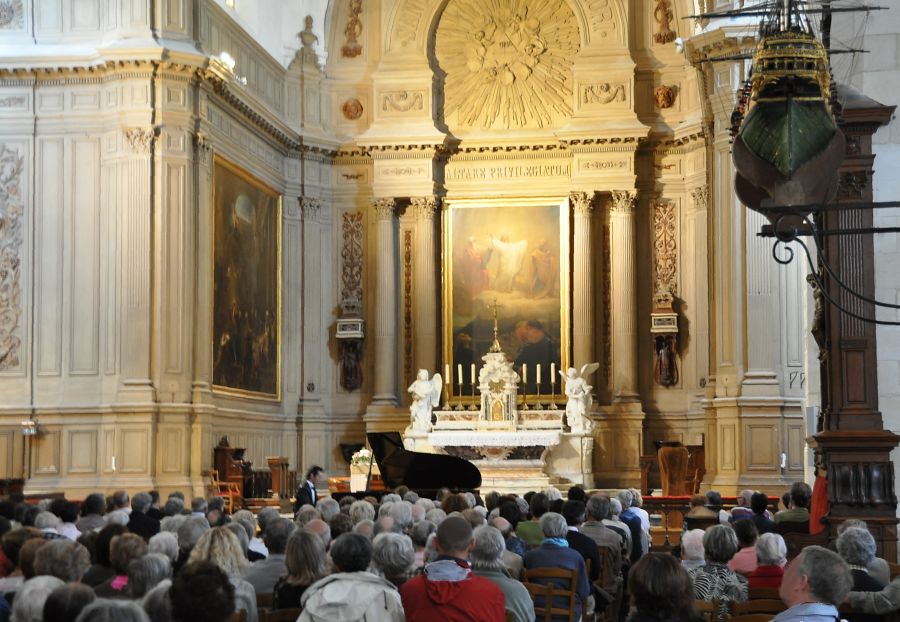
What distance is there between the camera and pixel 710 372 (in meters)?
25.8

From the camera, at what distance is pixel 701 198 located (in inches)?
1068

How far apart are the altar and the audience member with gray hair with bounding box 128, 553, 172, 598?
62.5 feet

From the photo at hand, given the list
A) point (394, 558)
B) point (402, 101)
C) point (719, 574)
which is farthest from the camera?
point (402, 101)

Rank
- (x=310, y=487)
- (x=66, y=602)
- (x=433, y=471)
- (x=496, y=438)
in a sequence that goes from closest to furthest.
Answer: (x=66, y=602) → (x=310, y=487) → (x=433, y=471) → (x=496, y=438)

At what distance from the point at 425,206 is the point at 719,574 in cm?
2121

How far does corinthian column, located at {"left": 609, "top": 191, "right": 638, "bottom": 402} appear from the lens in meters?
27.8

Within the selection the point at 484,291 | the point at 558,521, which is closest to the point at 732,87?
the point at 484,291

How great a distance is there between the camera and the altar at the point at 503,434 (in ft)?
85.5

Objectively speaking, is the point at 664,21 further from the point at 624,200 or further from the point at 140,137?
the point at 140,137

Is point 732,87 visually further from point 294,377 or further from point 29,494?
point 29,494

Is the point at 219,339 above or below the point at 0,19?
below

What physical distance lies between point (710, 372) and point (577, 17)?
8.14 meters

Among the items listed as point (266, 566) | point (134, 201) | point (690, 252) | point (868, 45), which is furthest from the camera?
point (690, 252)

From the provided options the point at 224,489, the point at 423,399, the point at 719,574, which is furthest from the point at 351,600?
the point at 423,399
